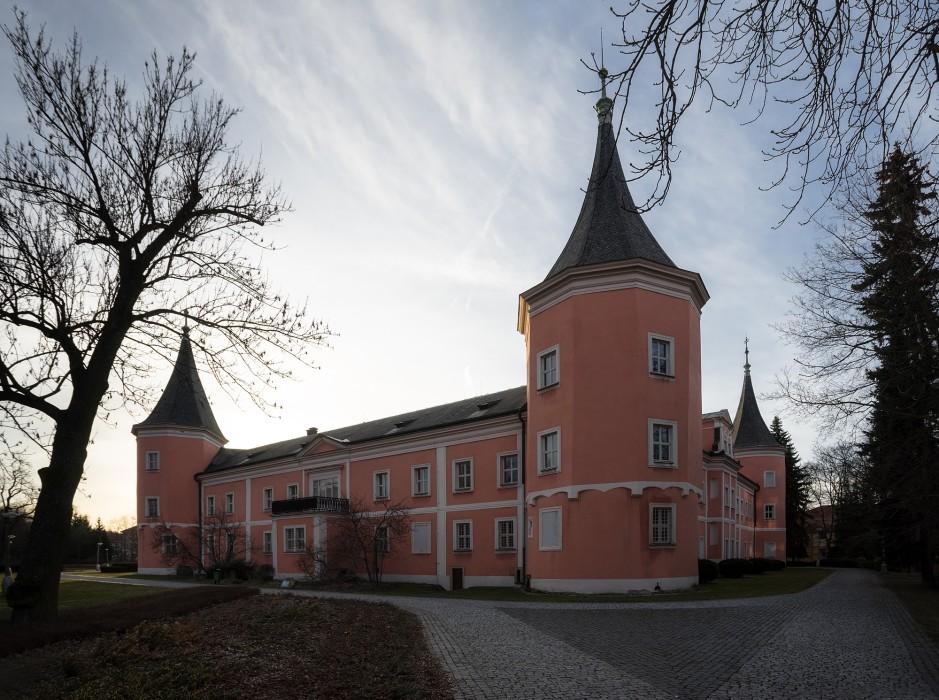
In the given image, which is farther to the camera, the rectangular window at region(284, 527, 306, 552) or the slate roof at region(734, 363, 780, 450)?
the slate roof at region(734, 363, 780, 450)

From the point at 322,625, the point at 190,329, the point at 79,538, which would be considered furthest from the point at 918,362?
the point at 79,538

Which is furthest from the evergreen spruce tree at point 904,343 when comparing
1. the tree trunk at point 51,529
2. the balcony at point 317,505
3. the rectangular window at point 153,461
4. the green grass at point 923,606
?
the rectangular window at point 153,461

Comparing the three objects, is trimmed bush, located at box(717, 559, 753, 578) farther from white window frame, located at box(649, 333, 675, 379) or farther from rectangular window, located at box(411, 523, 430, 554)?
white window frame, located at box(649, 333, 675, 379)

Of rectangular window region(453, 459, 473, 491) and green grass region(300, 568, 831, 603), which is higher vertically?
rectangular window region(453, 459, 473, 491)

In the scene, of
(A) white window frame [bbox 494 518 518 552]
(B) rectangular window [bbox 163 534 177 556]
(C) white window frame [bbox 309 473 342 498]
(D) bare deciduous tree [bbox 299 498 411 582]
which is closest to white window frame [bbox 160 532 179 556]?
(B) rectangular window [bbox 163 534 177 556]

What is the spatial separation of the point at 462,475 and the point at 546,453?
22.4 feet

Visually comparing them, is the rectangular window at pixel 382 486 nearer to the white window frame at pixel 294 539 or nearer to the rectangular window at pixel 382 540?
A: the rectangular window at pixel 382 540

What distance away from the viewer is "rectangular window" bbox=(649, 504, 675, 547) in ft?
75.7

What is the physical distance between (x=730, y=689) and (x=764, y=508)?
5146cm

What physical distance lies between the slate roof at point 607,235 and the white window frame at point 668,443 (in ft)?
17.1

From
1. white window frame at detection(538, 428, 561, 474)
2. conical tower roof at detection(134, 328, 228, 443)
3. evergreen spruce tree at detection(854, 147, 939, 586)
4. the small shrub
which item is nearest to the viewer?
evergreen spruce tree at detection(854, 147, 939, 586)

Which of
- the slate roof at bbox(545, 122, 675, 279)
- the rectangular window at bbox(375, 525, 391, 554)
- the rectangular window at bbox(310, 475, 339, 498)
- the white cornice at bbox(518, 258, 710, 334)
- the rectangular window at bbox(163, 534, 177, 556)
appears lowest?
the rectangular window at bbox(163, 534, 177, 556)

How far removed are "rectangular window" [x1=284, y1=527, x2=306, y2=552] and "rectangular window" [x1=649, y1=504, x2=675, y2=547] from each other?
18.8m

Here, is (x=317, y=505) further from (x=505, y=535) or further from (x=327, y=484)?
(x=505, y=535)
